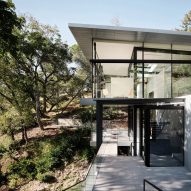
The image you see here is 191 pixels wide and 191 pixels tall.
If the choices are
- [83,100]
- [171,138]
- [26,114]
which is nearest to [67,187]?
[83,100]

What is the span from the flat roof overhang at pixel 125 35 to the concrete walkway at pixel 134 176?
5563mm

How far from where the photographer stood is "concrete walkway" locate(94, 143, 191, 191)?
10034 mm

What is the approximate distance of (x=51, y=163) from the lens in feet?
68.3

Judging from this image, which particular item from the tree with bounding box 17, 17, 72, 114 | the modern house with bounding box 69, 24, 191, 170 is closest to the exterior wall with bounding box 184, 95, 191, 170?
the modern house with bounding box 69, 24, 191, 170

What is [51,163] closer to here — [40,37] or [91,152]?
[91,152]

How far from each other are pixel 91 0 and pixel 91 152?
33.0 ft

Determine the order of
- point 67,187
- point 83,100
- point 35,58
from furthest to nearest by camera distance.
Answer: point 35,58 < point 67,187 < point 83,100

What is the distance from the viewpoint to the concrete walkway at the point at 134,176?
1003 centimetres

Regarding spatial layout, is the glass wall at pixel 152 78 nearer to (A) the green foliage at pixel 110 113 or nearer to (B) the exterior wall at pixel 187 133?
(B) the exterior wall at pixel 187 133

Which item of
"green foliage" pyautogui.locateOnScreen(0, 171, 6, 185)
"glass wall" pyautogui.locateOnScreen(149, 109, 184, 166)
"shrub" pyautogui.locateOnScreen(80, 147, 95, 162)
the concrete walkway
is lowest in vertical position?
"green foliage" pyautogui.locateOnScreen(0, 171, 6, 185)

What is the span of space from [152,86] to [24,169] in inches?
452

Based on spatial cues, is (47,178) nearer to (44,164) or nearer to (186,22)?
(44,164)

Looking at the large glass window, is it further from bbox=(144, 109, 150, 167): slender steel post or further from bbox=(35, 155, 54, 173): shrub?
bbox=(35, 155, 54, 173): shrub

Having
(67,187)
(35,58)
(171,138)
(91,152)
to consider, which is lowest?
(67,187)
